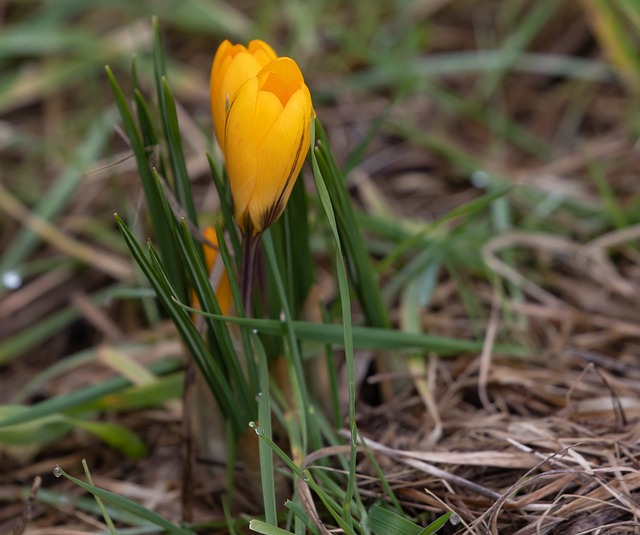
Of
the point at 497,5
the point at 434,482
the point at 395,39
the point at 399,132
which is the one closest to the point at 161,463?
the point at 434,482

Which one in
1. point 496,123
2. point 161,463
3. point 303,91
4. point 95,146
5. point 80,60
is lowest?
point 161,463

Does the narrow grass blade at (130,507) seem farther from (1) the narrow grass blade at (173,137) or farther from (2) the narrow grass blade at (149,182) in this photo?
(1) the narrow grass blade at (173,137)

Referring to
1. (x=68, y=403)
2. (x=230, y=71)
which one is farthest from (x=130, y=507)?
(x=230, y=71)

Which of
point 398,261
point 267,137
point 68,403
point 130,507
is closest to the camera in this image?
point 267,137

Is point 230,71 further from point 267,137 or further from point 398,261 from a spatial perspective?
point 398,261

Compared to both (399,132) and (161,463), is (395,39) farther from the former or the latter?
(161,463)

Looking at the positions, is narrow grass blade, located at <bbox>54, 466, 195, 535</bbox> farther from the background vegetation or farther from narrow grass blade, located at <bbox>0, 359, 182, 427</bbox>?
narrow grass blade, located at <bbox>0, 359, 182, 427</bbox>

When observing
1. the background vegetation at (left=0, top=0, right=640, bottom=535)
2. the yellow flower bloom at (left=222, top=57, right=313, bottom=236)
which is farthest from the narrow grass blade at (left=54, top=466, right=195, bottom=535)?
the yellow flower bloom at (left=222, top=57, right=313, bottom=236)
